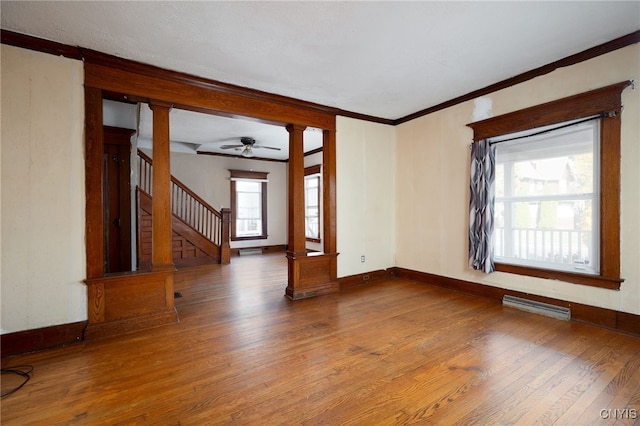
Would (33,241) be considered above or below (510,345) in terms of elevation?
above

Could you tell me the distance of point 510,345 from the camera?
2562 millimetres

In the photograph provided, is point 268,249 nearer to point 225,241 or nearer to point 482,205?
point 225,241

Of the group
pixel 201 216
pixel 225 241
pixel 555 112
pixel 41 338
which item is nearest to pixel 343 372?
pixel 41 338

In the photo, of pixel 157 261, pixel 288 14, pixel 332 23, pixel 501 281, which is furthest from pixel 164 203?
pixel 501 281

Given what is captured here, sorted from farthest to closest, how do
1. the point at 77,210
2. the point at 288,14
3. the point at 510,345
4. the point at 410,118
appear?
the point at 410,118, the point at 77,210, the point at 510,345, the point at 288,14

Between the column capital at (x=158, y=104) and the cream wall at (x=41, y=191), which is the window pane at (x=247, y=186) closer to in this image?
the column capital at (x=158, y=104)

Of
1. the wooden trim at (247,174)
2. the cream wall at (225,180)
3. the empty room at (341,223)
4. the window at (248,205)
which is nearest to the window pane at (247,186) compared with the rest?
the window at (248,205)

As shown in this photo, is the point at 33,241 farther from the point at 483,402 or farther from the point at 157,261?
the point at 483,402

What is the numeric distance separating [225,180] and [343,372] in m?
6.88

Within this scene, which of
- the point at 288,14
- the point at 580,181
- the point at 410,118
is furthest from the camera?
the point at 410,118

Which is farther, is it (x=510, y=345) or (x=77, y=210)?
(x=77, y=210)

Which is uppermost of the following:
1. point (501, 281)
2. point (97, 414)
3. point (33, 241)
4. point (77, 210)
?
point (77, 210)

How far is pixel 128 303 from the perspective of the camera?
9.80ft

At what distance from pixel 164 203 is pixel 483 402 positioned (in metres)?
3.38
